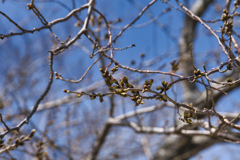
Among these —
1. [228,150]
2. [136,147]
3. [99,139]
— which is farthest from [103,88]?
[228,150]

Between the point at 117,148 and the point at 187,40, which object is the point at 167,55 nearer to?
the point at 187,40

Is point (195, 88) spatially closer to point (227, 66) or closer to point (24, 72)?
point (227, 66)

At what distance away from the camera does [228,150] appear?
21.1ft

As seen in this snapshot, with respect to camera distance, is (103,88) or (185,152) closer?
(185,152)

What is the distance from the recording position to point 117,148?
5.79 metres

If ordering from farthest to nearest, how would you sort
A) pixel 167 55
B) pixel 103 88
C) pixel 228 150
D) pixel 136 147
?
pixel 228 150 < pixel 136 147 < pixel 103 88 < pixel 167 55

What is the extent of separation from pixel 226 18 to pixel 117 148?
16.6ft

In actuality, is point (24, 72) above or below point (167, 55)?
above

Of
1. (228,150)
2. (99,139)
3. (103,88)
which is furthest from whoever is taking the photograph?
(228,150)

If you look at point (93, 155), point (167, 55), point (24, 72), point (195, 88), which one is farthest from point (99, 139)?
point (24, 72)

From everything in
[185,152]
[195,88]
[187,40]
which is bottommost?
[185,152]

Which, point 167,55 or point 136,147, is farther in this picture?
point 136,147

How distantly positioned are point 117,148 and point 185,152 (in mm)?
2122

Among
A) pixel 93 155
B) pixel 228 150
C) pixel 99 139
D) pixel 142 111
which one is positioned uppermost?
pixel 142 111
